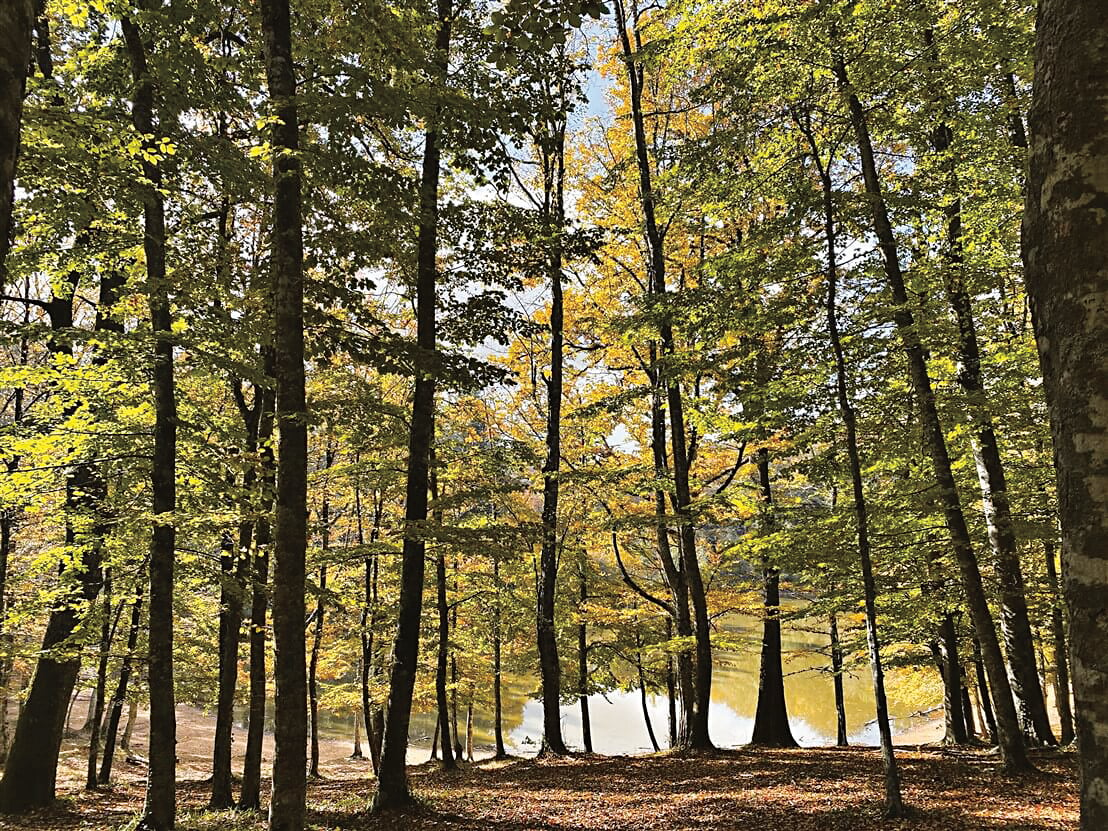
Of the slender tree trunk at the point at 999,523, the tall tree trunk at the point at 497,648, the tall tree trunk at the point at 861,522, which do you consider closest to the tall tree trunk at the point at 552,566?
the tall tree trunk at the point at 497,648

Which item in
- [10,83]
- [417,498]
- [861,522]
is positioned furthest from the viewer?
[417,498]

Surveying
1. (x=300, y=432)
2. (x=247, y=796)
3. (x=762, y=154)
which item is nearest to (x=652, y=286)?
(x=762, y=154)

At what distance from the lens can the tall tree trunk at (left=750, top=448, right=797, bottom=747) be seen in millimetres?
14570

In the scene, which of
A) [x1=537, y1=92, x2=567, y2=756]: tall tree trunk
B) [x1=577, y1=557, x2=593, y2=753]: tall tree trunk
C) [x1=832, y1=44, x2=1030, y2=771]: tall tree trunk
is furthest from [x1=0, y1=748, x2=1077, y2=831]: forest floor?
[x1=577, y1=557, x2=593, y2=753]: tall tree trunk

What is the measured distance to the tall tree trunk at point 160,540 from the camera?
26.3ft

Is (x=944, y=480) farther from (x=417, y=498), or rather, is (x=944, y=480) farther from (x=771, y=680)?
(x=771, y=680)

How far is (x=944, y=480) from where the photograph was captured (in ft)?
27.0

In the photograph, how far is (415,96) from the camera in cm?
655

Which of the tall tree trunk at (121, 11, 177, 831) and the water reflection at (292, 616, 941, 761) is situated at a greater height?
the tall tree trunk at (121, 11, 177, 831)

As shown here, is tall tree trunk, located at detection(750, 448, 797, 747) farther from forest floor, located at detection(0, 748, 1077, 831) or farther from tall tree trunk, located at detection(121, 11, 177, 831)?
tall tree trunk, located at detection(121, 11, 177, 831)

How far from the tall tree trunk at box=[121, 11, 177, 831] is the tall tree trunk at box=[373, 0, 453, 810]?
2707 mm

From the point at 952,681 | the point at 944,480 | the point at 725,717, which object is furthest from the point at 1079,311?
the point at 725,717

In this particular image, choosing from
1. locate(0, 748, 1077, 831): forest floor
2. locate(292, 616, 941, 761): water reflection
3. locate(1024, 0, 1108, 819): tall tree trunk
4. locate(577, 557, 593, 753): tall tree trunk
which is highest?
locate(1024, 0, 1108, 819): tall tree trunk

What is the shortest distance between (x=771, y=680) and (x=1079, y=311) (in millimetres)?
15354
